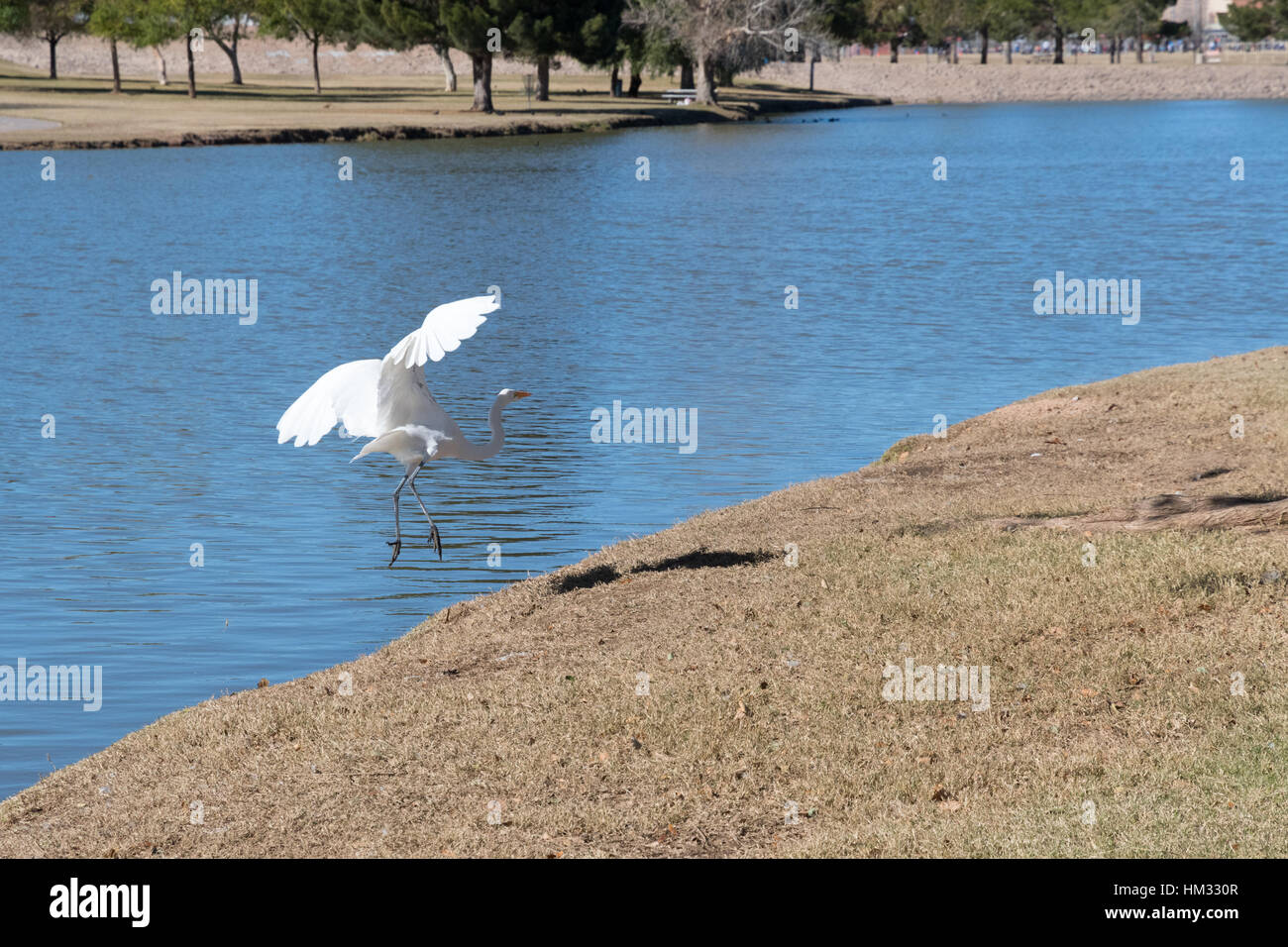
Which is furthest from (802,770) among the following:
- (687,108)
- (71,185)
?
(687,108)

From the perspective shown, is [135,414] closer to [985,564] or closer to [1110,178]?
[985,564]

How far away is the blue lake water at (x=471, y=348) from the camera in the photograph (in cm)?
1472

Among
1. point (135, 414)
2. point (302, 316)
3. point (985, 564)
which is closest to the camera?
point (985, 564)

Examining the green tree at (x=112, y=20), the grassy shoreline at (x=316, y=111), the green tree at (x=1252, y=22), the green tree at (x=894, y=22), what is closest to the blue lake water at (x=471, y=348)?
the grassy shoreline at (x=316, y=111)

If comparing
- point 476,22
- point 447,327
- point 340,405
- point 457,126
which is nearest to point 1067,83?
point 476,22

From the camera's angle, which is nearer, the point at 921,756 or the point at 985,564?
the point at 921,756

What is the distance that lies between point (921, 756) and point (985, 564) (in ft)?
11.2

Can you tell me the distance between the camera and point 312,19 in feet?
338

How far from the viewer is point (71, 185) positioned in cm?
5594

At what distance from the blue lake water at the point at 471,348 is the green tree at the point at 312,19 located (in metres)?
34.8

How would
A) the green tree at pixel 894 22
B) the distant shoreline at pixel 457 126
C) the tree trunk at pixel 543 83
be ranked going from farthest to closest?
the green tree at pixel 894 22 < the tree trunk at pixel 543 83 < the distant shoreline at pixel 457 126

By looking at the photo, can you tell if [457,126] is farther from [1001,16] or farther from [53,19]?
[1001,16]

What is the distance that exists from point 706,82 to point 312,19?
28702 mm

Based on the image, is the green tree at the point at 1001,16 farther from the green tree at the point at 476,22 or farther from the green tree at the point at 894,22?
the green tree at the point at 476,22
